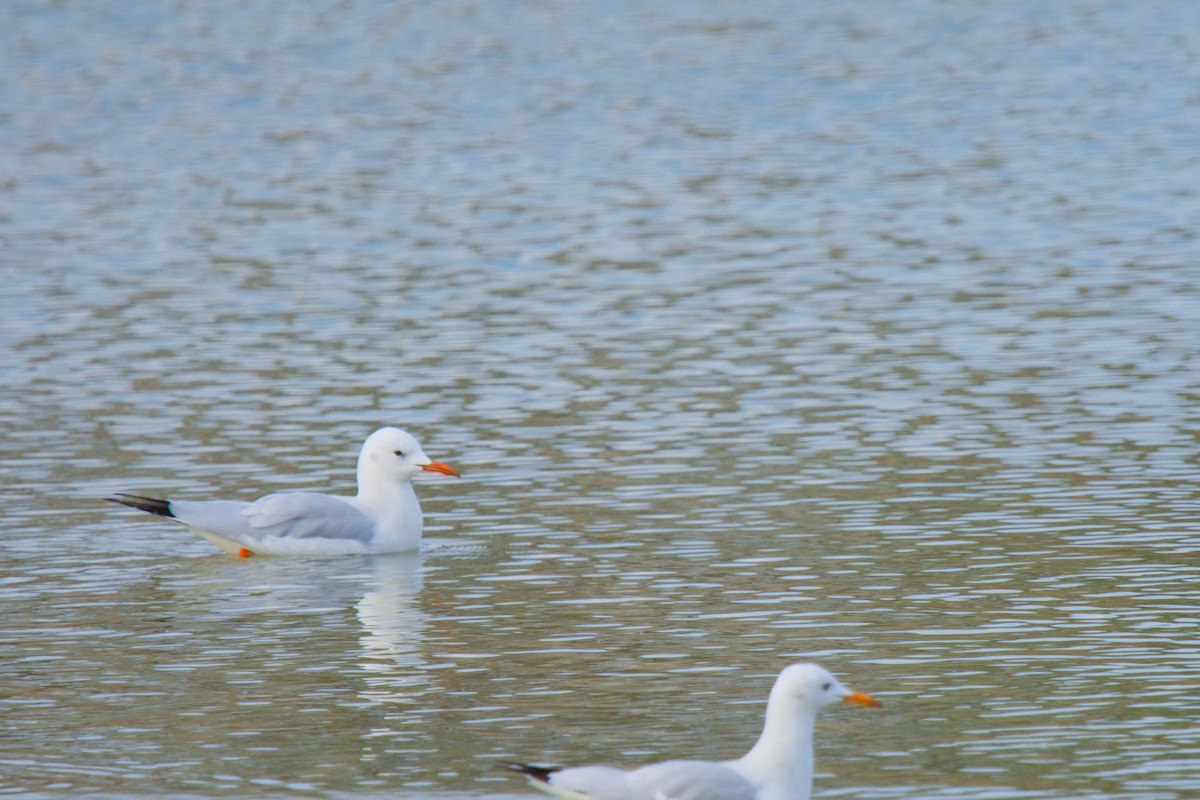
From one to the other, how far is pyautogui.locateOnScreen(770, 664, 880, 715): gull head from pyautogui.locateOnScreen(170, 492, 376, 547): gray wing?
638 cm

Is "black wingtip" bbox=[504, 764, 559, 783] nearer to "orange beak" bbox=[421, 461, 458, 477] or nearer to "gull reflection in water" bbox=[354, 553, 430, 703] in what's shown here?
"gull reflection in water" bbox=[354, 553, 430, 703]

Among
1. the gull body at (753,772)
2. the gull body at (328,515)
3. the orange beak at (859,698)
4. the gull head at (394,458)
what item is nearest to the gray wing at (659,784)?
the gull body at (753,772)

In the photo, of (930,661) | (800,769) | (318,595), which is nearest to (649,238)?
(318,595)

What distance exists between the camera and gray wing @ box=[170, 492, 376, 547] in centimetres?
1500

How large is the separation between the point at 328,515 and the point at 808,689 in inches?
258

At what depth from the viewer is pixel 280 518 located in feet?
49.5

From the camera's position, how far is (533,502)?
1591cm

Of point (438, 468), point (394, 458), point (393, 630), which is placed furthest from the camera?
point (394, 458)

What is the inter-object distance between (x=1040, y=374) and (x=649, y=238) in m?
9.64

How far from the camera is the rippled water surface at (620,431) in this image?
436 inches

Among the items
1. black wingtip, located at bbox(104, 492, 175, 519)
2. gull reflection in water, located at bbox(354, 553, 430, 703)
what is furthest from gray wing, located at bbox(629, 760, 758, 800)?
black wingtip, located at bbox(104, 492, 175, 519)

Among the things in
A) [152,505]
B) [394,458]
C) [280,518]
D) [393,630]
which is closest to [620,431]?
[394,458]

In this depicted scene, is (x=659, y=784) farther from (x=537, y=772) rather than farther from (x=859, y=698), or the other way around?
(x=859, y=698)

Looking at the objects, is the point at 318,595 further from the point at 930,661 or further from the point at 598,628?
the point at 930,661
